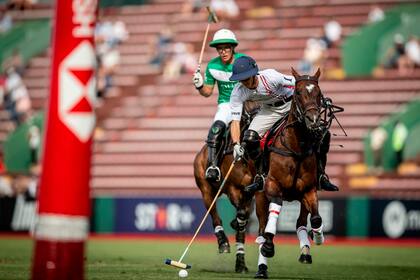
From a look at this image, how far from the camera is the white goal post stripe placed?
7301mm

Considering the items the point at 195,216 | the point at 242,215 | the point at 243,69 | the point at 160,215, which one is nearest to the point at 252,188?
the point at 242,215

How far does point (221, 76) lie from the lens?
15500mm

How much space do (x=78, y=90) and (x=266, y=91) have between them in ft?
21.1

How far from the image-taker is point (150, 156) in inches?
1325

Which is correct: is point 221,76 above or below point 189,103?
below

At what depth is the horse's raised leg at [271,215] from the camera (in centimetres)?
1259

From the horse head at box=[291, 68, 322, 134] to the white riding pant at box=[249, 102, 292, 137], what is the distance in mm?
1091

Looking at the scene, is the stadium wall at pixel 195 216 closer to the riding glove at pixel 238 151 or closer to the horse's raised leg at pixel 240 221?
the horse's raised leg at pixel 240 221

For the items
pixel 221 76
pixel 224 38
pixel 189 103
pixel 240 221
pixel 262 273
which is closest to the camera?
pixel 262 273

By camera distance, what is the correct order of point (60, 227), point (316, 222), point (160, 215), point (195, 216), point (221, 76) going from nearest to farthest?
1. point (60, 227)
2. point (316, 222)
3. point (221, 76)
4. point (195, 216)
5. point (160, 215)

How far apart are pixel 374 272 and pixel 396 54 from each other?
18.0 m

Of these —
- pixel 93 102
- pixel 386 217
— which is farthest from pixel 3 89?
pixel 93 102

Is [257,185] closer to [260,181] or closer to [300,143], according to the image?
[260,181]

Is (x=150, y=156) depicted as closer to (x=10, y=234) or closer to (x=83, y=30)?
(x=10, y=234)
